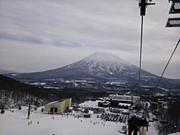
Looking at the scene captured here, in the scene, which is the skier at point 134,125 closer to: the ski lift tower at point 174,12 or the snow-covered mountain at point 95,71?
the ski lift tower at point 174,12

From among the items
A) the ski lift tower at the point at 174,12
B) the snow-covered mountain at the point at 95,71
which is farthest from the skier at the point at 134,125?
the snow-covered mountain at the point at 95,71

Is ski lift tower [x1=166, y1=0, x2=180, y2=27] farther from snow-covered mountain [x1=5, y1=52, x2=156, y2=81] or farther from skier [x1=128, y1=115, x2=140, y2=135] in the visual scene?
snow-covered mountain [x1=5, y1=52, x2=156, y2=81]

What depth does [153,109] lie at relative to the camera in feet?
52.1

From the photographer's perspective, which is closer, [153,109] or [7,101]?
[153,109]

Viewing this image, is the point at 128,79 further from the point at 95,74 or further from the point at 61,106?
the point at 61,106

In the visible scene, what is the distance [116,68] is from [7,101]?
59.3 metres

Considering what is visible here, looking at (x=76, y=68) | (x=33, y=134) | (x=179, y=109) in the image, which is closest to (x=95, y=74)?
(x=76, y=68)

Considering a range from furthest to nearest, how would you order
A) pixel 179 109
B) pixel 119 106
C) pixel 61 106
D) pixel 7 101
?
pixel 119 106
pixel 7 101
pixel 61 106
pixel 179 109

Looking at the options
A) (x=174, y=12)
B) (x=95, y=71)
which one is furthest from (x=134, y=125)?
(x=95, y=71)

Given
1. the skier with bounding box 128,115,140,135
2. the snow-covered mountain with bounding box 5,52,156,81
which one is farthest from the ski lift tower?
the snow-covered mountain with bounding box 5,52,156,81

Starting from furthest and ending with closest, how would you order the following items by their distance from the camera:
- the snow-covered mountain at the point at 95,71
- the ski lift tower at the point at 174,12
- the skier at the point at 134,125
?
1. the snow-covered mountain at the point at 95,71
2. the skier at the point at 134,125
3. the ski lift tower at the point at 174,12

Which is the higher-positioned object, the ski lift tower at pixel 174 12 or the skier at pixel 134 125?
the ski lift tower at pixel 174 12

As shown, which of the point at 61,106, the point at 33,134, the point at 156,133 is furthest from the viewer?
the point at 61,106

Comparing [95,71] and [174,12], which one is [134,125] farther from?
[95,71]
